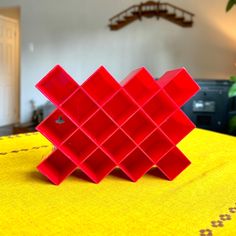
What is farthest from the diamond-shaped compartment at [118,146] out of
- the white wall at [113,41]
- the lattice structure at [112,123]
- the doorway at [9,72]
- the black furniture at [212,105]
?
the doorway at [9,72]

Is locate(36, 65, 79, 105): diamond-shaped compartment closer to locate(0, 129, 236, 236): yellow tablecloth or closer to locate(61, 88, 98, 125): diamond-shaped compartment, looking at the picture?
locate(61, 88, 98, 125): diamond-shaped compartment

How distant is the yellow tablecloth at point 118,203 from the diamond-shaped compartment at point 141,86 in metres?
0.26

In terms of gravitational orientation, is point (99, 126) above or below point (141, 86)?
below

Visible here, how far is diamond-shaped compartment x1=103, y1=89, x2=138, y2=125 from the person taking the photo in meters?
0.95

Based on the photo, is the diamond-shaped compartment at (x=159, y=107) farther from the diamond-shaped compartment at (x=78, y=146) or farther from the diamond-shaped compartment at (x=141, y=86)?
the diamond-shaped compartment at (x=78, y=146)

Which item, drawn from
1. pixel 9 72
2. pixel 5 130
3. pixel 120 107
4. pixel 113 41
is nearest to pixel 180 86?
pixel 120 107

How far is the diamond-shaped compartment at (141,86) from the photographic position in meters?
0.96

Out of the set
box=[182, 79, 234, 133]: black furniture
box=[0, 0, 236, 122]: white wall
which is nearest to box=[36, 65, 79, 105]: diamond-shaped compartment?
box=[182, 79, 234, 133]: black furniture

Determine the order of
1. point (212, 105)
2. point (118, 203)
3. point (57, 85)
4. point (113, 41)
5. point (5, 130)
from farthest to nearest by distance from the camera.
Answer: point (5, 130) < point (113, 41) < point (212, 105) < point (57, 85) < point (118, 203)

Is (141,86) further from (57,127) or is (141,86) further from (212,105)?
(212,105)

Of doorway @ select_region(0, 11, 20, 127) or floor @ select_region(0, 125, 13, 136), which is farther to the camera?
doorway @ select_region(0, 11, 20, 127)

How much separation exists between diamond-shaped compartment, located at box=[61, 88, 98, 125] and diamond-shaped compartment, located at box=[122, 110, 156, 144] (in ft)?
0.40

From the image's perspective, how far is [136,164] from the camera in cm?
101

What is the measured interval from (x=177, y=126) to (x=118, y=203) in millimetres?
380
